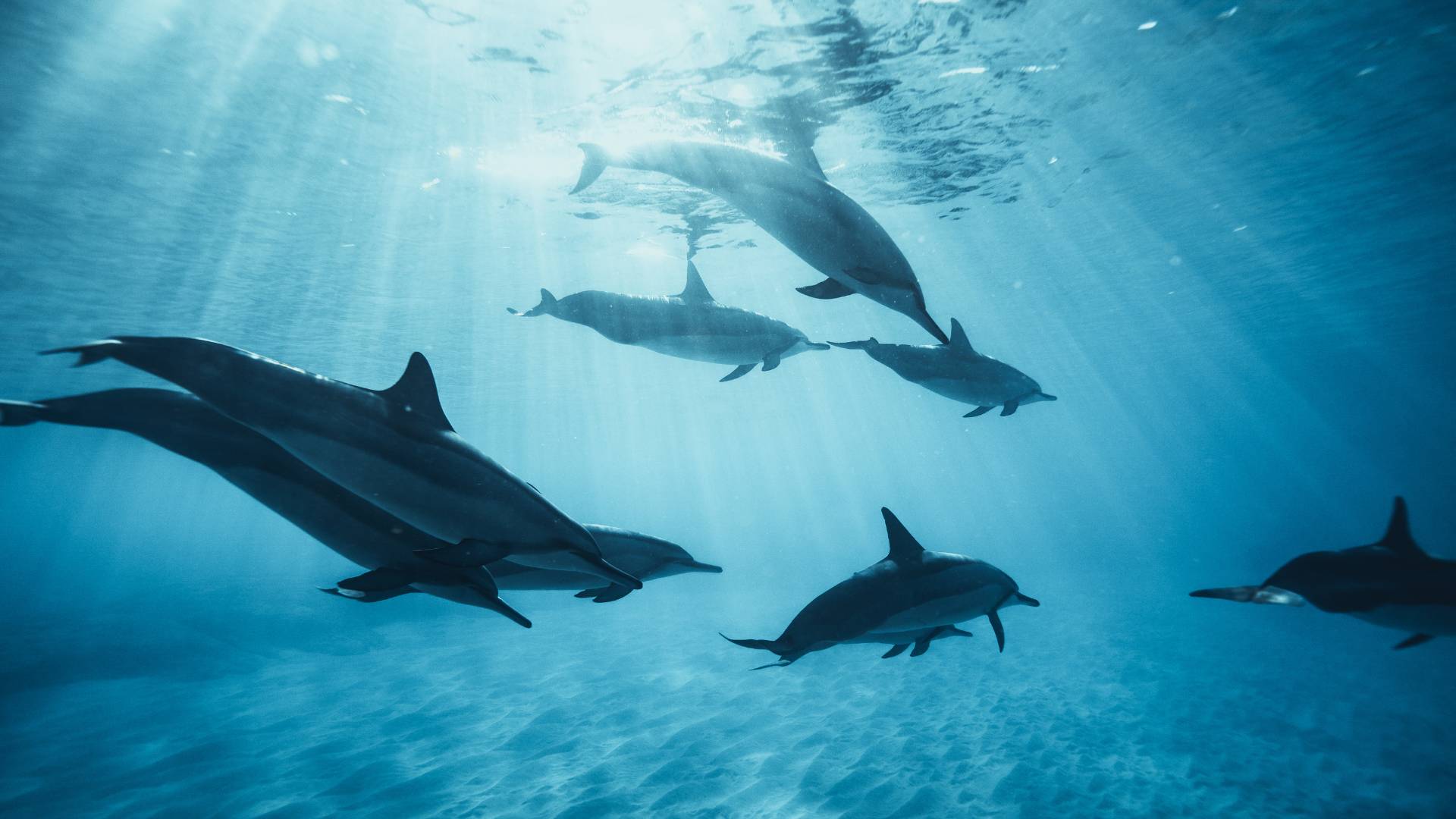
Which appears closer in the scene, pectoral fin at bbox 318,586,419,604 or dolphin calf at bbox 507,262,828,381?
pectoral fin at bbox 318,586,419,604

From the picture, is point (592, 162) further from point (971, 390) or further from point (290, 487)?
point (971, 390)

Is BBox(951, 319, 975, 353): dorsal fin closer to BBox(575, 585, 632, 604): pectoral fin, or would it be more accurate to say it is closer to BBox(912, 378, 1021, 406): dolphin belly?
BBox(912, 378, 1021, 406): dolphin belly

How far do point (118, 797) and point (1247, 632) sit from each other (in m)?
34.0

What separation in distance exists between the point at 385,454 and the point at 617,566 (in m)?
1.47

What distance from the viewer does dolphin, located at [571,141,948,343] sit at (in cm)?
231

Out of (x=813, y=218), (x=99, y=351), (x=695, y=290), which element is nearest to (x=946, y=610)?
(x=695, y=290)

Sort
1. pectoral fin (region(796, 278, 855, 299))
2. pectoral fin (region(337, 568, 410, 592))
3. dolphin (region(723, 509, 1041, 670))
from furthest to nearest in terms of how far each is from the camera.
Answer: dolphin (region(723, 509, 1041, 670))
pectoral fin (region(796, 278, 855, 299))
pectoral fin (region(337, 568, 410, 592))

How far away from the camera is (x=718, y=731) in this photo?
481 inches

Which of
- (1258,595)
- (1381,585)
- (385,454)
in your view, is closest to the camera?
(385,454)

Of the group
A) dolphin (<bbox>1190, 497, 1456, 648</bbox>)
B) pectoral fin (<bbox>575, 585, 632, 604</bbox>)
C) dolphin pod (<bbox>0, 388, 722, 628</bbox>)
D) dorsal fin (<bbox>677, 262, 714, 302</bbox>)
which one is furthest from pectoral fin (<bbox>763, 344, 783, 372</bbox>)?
dolphin (<bbox>1190, 497, 1456, 648</bbox>)

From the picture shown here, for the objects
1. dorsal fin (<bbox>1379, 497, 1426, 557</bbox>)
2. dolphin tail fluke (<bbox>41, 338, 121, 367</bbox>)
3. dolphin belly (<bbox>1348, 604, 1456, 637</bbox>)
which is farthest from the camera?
dorsal fin (<bbox>1379, 497, 1426, 557</bbox>)

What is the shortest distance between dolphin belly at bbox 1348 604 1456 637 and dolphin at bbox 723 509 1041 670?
203 centimetres

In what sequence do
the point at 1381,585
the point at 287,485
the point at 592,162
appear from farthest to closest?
the point at 1381,585
the point at 592,162
the point at 287,485

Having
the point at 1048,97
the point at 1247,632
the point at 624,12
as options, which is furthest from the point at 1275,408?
the point at 624,12
